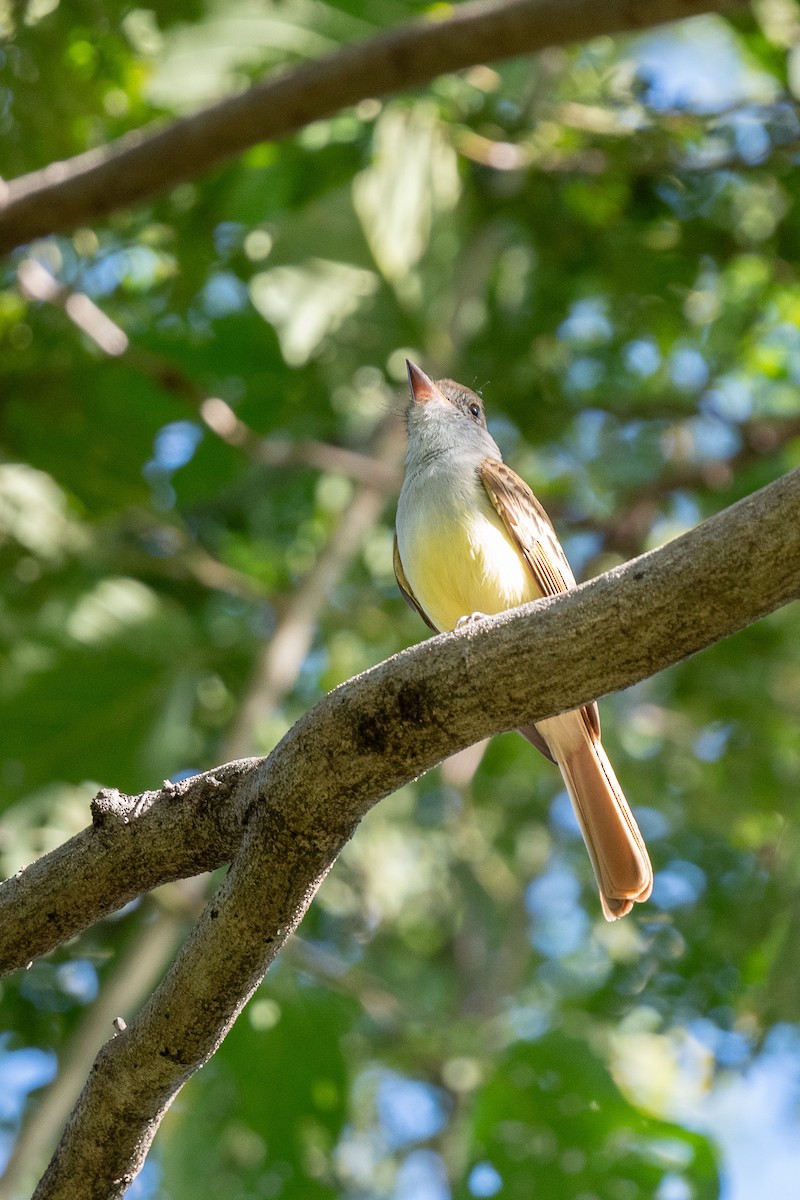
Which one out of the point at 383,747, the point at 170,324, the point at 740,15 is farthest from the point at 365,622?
the point at 383,747

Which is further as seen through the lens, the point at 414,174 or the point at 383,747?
the point at 414,174

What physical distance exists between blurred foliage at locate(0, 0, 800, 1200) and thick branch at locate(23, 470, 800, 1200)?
2.77 meters

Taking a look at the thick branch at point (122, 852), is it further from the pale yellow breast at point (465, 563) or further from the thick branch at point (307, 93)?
the thick branch at point (307, 93)

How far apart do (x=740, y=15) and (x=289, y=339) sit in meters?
2.41

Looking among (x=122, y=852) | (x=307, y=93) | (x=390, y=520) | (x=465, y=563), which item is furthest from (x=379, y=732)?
(x=390, y=520)

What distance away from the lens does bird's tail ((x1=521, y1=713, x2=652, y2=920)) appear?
3725 mm

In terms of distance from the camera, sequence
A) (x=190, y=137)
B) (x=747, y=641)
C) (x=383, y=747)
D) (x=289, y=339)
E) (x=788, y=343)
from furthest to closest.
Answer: (x=788, y=343)
(x=747, y=641)
(x=289, y=339)
(x=190, y=137)
(x=383, y=747)

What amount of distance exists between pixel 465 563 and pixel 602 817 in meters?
0.83

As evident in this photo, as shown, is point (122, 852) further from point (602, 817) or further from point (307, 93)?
point (307, 93)

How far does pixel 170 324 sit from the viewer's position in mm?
6074

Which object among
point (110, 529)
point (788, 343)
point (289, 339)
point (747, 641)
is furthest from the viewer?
point (788, 343)

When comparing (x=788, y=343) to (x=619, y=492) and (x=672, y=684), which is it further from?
(x=672, y=684)

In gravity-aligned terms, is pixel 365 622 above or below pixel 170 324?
below

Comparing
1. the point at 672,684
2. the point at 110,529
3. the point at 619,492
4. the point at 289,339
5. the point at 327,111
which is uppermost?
the point at 327,111
